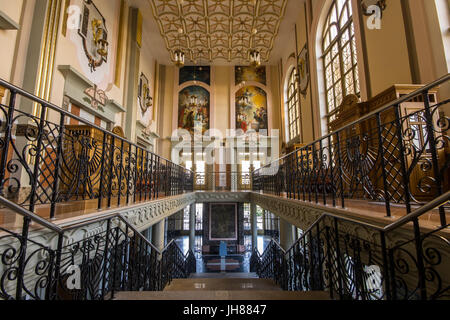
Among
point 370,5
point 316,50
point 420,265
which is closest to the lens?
point 420,265

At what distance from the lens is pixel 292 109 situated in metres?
12.7

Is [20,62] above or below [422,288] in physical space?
above

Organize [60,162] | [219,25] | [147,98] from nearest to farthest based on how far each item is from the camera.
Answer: [60,162]
[219,25]
[147,98]

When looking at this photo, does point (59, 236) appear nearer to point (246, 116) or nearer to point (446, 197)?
point (446, 197)

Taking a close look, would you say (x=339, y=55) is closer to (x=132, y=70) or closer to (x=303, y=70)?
(x=303, y=70)

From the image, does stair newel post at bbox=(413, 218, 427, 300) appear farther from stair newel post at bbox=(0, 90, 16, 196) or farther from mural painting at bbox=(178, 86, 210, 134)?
mural painting at bbox=(178, 86, 210, 134)

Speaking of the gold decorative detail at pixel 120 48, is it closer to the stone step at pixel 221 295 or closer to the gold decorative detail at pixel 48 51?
the gold decorative detail at pixel 48 51

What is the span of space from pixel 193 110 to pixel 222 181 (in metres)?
5.10

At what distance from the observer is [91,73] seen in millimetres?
7082

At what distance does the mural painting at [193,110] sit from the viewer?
572 inches

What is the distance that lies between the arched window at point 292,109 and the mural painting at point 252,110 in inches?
77.0

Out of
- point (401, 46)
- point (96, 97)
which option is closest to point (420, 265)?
point (401, 46)

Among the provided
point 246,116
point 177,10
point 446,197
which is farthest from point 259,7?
point 446,197
